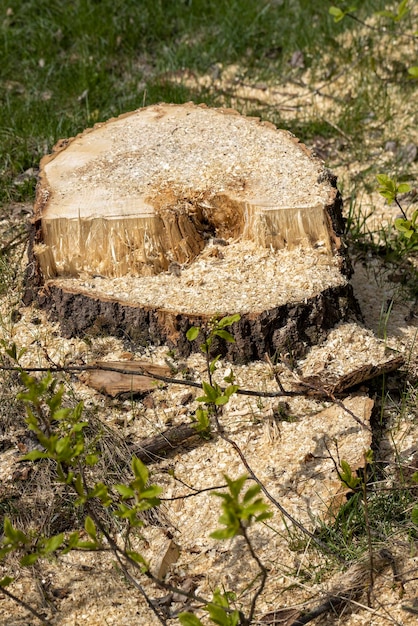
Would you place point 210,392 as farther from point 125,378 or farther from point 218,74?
point 218,74

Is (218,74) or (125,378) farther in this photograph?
(218,74)

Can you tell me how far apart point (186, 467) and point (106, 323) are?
72cm

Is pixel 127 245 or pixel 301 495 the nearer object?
pixel 301 495

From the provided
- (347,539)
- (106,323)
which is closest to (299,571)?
(347,539)

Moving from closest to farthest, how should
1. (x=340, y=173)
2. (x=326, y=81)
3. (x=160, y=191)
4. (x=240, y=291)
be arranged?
1. (x=240, y=291)
2. (x=160, y=191)
3. (x=340, y=173)
4. (x=326, y=81)

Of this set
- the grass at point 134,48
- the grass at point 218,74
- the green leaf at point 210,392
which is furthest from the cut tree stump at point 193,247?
the grass at point 134,48

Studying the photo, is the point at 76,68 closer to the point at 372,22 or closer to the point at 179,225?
the point at 372,22

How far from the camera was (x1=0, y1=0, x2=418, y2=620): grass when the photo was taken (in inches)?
201

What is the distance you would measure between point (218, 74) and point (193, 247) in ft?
9.03

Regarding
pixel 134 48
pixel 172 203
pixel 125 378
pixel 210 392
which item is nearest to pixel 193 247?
pixel 172 203

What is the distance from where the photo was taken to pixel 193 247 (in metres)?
3.58

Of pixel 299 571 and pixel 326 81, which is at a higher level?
pixel 326 81

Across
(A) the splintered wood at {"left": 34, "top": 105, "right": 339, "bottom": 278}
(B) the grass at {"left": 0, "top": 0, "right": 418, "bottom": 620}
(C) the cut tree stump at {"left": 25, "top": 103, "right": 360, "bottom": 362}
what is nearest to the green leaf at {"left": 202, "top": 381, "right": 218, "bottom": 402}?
(C) the cut tree stump at {"left": 25, "top": 103, "right": 360, "bottom": 362}

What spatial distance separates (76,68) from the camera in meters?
5.87
